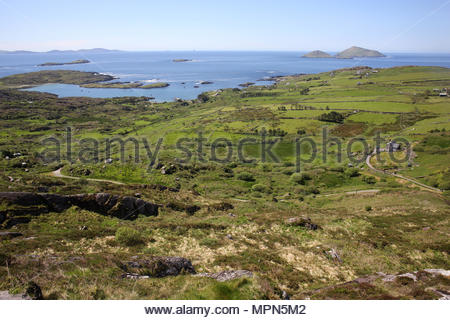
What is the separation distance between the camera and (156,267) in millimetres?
13234

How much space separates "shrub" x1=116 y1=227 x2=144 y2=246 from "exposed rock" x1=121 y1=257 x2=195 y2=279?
4.25 meters

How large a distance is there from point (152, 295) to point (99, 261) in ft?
14.7

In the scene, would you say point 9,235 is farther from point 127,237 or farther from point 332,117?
point 332,117

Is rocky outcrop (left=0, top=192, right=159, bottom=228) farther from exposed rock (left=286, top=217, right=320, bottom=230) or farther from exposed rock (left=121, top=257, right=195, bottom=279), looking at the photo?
exposed rock (left=286, top=217, right=320, bottom=230)

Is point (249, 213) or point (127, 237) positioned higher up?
point (127, 237)

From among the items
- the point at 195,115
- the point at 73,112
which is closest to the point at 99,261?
the point at 195,115

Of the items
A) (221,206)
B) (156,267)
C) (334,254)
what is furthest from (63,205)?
(334,254)

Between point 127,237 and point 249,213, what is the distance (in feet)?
A: 50.3

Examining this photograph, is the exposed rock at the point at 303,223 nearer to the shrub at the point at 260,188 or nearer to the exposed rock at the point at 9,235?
the shrub at the point at 260,188

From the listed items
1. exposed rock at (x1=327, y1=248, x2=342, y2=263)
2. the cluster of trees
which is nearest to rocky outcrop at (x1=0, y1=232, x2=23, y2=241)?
exposed rock at (x1=327, y1=248, x2=342, y2=263)

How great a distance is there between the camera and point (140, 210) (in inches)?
994

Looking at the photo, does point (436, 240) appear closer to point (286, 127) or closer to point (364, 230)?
point (364, 230)

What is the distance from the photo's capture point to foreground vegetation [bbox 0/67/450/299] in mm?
11820

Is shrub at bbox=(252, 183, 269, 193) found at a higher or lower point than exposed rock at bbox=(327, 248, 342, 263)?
lower
